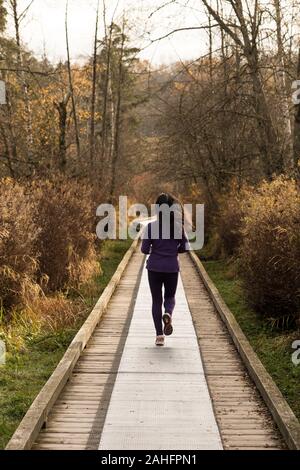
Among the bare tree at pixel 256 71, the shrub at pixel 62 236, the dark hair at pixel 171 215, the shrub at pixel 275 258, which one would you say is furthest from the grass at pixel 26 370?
the bare tree at pixel 256 71

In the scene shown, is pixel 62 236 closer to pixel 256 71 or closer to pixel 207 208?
pixel 256 71

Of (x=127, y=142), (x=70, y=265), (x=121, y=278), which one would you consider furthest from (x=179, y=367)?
(x=127, y=142)

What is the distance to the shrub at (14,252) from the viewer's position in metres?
10.6

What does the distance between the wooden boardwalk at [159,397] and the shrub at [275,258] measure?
100cm

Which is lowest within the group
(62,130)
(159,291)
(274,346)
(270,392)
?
(274,346)

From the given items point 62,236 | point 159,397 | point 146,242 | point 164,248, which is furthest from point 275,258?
point 62,236

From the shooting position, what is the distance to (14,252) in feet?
35.8

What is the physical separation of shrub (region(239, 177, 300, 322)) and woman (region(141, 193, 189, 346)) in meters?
1.57

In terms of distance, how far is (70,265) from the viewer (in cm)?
1466

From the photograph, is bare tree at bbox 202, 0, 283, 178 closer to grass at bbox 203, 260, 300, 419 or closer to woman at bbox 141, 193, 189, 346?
grass at bbox 203, 260, 300, 419

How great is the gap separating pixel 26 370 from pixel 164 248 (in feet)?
7.91

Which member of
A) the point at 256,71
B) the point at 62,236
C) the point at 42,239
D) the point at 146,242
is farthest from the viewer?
the point at 256,71

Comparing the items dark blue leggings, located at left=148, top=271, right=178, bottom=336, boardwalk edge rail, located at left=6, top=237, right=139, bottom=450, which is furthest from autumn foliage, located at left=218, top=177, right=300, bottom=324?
boardwalk edge rail, located at left=6, top=237, right=139, bottom=450

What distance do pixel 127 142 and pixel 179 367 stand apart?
43623 millimetres
